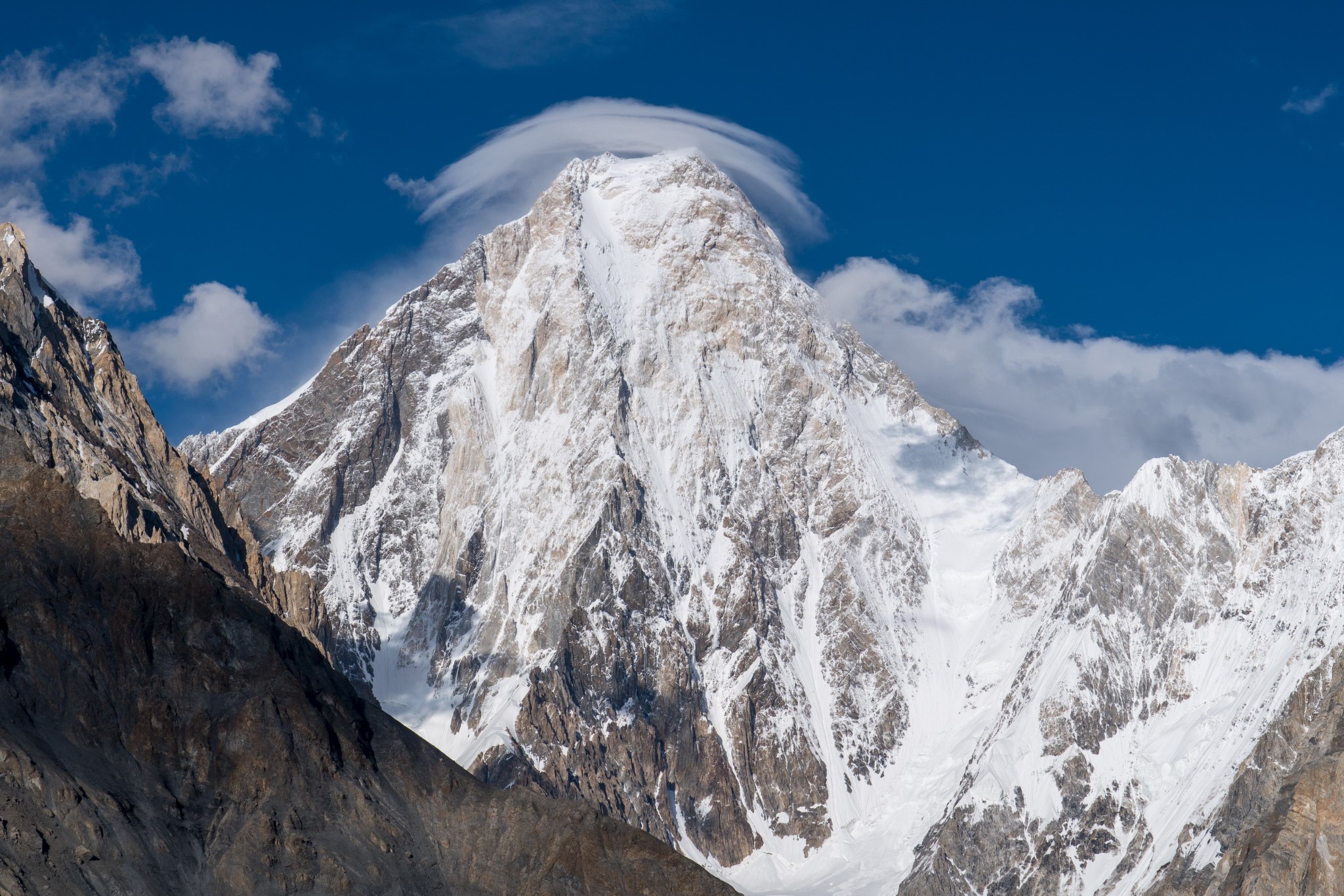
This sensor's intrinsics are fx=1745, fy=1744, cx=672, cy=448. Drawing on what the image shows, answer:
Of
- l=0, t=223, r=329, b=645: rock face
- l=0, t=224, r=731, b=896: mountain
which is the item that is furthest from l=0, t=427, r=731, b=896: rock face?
l=0, t=223, r=329, b=645: rock face

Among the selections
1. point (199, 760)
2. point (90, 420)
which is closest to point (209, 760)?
point (199, 760)

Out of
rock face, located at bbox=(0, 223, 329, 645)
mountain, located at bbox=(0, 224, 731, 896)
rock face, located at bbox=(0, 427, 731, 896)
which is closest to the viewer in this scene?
mountain, located at bbox=(0, 224, 731, 896)

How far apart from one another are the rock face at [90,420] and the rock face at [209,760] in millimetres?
16293

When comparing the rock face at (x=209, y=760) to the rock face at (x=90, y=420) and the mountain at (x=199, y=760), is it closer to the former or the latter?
the mountain at (x=199, y=760)

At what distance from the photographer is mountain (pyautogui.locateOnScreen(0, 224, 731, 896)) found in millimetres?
111250

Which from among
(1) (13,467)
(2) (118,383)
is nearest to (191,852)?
(1) (13,467)

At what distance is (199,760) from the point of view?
123m

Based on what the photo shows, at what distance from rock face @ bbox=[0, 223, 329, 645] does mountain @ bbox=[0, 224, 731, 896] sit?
8.19 ft

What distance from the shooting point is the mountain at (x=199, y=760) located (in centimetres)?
11125

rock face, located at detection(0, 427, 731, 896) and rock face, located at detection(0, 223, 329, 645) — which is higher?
rock face, located at detection(0, 223, 329, 645)

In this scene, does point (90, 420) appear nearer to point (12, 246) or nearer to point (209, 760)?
point (12, 246)

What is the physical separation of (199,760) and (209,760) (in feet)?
2.60

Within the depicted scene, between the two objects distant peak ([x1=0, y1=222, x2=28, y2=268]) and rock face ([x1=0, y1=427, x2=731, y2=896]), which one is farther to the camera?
distant peak ([x1=0, y1=222, x2=28, y2=268])

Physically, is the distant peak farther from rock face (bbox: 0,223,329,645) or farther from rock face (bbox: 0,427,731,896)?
rock face (bbox: 0,427,731,896)
